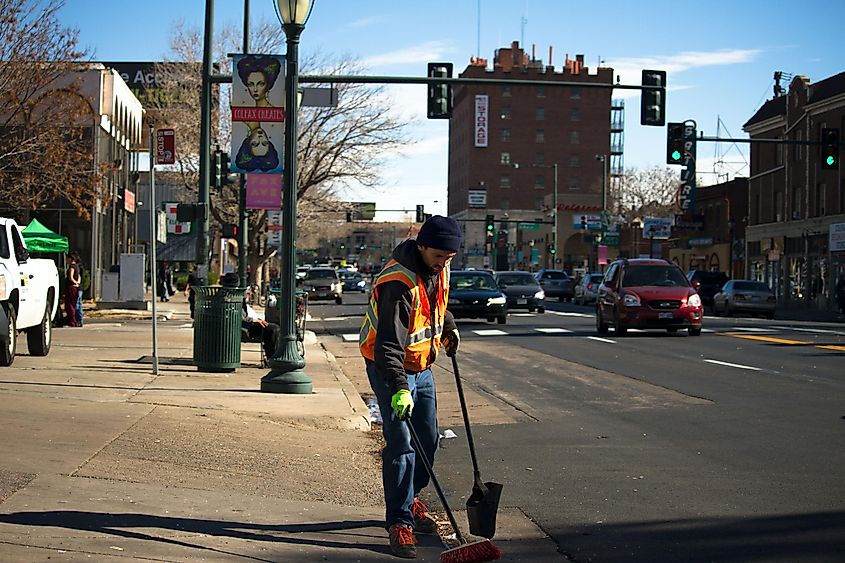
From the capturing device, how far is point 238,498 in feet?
25.6

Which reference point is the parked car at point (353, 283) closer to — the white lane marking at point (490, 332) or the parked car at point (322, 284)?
the parked car at point (322, 284)

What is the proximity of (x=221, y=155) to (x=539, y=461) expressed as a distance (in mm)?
17489

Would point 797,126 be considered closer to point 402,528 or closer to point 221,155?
point 221,155

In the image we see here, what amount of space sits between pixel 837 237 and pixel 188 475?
4975 centimetres

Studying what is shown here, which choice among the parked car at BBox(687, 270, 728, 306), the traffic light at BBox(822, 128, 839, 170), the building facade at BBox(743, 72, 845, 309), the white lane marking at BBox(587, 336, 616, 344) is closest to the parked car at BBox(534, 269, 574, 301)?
the parked car at BBox(687, 270, 728, 306)

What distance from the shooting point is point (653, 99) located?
82.5ft

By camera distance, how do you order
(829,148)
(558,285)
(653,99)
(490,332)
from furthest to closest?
(558,285) → (829,148) → (490,332) → (653,99)

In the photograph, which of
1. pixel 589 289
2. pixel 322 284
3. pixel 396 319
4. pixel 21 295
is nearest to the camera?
pixel 396 319

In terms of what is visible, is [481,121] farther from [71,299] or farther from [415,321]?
[415,321]

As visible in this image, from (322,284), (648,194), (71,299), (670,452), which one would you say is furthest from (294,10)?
(648,194)

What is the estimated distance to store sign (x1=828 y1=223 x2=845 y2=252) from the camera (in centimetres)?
5316

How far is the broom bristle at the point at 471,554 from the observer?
19.7 ft

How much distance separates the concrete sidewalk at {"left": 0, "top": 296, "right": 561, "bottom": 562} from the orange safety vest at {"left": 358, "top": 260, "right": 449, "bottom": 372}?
109 cm

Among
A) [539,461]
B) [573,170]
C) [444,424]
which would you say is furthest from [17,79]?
[573,170]
